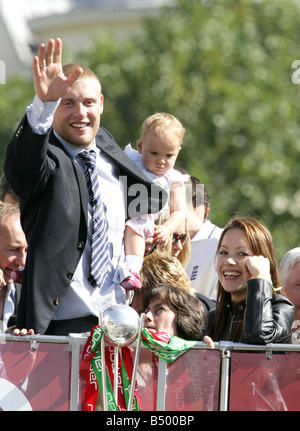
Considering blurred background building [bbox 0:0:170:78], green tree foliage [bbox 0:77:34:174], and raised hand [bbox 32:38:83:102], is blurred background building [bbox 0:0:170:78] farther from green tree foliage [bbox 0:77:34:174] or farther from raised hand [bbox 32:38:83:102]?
raised hand [bbox 32:38:83:102]

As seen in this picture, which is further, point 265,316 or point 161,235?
point 161,235

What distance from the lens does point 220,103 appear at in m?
22.6

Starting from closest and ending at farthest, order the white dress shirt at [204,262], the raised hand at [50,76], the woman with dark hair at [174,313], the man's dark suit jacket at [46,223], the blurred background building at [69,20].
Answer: the raised hand at [50,76], the man's dark suit jacket at [46,223], the woman with dark hair at [174,313], the white dress shirt at [204,262], the blurred background building at [69,20]

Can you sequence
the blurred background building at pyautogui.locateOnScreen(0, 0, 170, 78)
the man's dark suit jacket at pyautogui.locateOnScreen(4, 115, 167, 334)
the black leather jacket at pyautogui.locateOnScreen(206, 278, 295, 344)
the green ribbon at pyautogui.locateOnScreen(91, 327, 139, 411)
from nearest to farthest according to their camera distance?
the green ribbon at pyautogui.locateOnScreen(91, 327, 139, 411)
the black leather jacket at pyautogui.locateOnScreen(206, 278, 295, 344)
the man's dark suit jacket at pyautogui.locateOnScreen(4, 115, 167, 334)
the blurred background building at pyautogui.locateOnScreen(0, 0, 170, 78)

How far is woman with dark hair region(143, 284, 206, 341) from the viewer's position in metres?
4.86

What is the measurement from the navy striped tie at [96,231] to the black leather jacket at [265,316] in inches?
29.0

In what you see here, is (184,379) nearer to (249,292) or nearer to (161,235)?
(249,292)

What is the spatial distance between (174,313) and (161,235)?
2.95 feet

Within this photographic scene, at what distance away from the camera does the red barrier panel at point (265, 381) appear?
4336 mm

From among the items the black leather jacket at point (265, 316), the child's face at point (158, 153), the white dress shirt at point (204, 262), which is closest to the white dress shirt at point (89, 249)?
the black leather jacket at point (265, 316)

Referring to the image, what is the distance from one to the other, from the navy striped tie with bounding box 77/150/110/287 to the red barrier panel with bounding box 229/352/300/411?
85 cm

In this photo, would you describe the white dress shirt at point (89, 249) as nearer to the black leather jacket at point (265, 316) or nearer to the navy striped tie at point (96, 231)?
the navy striped tie at point (96, 231)

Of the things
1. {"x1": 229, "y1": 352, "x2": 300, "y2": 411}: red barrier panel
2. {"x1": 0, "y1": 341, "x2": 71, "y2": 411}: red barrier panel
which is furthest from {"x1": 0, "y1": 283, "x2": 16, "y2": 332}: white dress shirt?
{"x1": 229, "y1": 352, "x2": 300, "y2": 411}: red barrier panel
